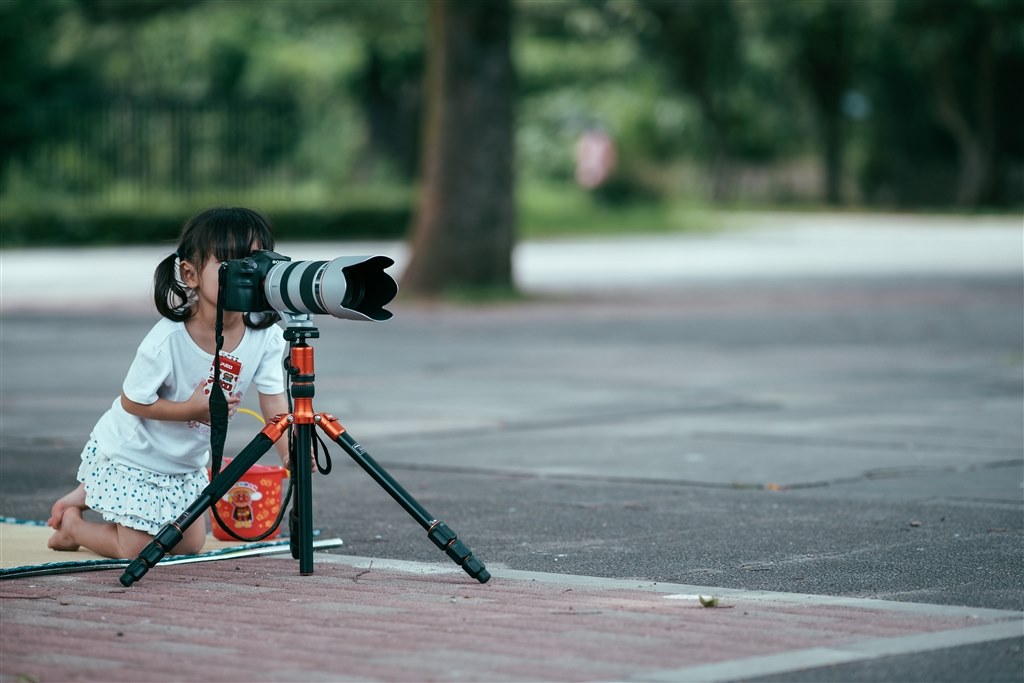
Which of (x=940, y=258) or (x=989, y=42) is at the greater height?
(x=989, y=42)

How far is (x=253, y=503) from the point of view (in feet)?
21.2

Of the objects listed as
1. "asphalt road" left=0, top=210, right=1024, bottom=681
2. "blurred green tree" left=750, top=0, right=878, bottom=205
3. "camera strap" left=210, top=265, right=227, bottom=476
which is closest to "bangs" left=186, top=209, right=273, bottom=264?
"camera strap" left=210, top=265, right=227, bottom=476

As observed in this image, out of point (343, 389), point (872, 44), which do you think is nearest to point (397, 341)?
point (343, 389)

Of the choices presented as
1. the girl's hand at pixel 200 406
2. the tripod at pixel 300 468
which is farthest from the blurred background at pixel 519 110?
the tripod at pixel 300 468

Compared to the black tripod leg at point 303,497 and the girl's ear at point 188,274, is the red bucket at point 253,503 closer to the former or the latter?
the black tripod leg at point 303,497

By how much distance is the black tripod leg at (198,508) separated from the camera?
17.8 ft

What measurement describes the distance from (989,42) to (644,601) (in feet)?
138

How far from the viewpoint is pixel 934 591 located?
18.3 ft

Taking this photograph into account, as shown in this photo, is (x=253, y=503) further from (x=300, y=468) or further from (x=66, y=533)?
(x=300, y=468)

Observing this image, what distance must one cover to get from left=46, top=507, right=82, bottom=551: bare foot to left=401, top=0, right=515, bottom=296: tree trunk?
43.8ft

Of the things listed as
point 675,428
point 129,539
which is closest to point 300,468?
point 129,539

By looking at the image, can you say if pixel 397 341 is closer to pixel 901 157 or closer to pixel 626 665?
pixel 626 665

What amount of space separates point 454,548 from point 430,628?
59 centimetres

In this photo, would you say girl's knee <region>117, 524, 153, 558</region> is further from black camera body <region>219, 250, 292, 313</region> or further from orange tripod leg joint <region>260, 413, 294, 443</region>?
black camera body <region>219, 250, 292, 313</region>
